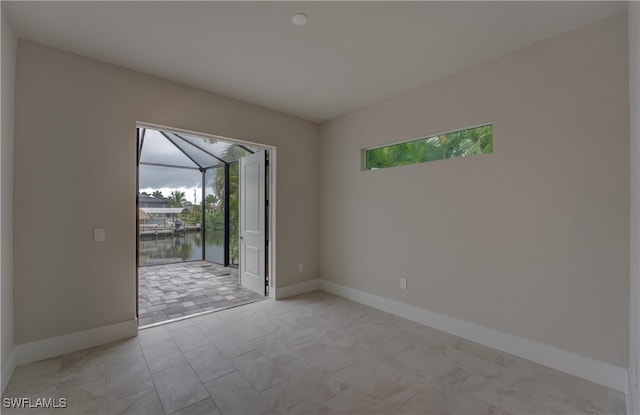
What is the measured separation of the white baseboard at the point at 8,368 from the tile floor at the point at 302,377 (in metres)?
0.05

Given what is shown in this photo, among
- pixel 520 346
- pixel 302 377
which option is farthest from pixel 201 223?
pixel 520 346

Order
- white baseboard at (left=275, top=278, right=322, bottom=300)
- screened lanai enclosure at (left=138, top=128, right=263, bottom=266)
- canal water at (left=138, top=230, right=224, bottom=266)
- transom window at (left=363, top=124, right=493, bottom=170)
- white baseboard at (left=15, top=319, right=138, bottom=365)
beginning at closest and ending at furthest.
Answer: white baseboard at (left=15, top=319, right=138, bottom=365) < transom window at (left=363, top=124, right=493, bottom=170) < white baseboard at (left=275, top=278, right=322, bottom=300) < screened lanai enclosure at (left=138, top=128, right=263, bottom=266) < canal water at (left=138, top=230, right=224, bottom=266)

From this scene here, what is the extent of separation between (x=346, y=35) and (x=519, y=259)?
2597 millimetres

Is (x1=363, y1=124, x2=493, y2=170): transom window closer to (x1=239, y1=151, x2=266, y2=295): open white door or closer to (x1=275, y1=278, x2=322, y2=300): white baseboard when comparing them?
(x1=239, y1=151, x2=266, y2=295): open white door

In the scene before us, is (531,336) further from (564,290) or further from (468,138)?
(468,138)

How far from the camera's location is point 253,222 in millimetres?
4539

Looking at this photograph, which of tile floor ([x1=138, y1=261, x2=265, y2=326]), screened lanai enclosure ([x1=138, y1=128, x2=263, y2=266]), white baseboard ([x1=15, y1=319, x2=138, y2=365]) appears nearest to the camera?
white baseboard ([x1=15, y1=319, x2=138, y2=365])

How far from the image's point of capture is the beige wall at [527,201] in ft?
7.02

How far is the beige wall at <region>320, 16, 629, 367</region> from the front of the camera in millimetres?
2139

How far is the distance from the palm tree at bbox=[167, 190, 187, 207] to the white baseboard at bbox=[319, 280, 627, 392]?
569 centimetres

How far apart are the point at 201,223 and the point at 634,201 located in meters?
7.63

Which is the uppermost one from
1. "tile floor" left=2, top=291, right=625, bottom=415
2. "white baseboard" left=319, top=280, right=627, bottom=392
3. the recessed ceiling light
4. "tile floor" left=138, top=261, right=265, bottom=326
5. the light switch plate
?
the recessed ceiling light

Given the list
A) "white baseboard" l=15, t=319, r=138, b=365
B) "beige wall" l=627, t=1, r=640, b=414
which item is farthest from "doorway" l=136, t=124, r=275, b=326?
"beige wall" l=627, t=1, r=640, b=414

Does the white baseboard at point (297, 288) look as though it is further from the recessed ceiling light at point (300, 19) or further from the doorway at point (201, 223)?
the recessed ceiling light at point (300, 19)
